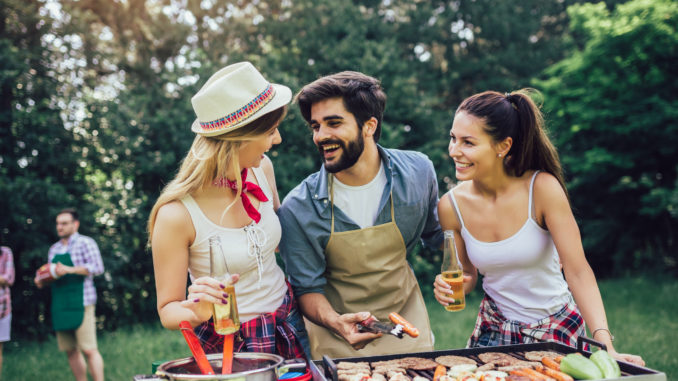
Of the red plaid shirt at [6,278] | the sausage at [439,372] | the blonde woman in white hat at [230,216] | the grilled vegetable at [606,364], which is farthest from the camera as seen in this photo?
the red plaid shirt at [6,278]

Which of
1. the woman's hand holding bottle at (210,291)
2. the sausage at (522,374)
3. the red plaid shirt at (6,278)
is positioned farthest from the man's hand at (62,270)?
the sausage at (522,374)

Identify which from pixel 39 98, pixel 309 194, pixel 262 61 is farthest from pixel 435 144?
pixel 309 194

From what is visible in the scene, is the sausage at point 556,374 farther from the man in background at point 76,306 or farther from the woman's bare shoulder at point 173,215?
the man in background at point 76,306

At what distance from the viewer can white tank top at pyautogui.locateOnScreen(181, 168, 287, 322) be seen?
2.67 m

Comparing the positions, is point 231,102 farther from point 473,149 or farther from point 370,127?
point 473,149

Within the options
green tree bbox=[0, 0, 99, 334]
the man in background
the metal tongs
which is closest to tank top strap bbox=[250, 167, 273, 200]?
the metal tongs

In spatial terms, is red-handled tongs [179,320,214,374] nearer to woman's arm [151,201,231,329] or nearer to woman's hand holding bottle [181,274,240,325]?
woman's hand holding bottle [181,274,240,325]

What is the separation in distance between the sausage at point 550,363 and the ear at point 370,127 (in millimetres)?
1604

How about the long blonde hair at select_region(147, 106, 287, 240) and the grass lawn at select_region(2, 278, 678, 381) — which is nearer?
the long blonde hair at select_region(147, 106, 287, 240)

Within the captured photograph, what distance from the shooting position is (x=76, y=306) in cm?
656

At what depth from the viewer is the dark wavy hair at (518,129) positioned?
3.04m

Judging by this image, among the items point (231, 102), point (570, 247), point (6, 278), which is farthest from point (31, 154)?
point (570, 247)

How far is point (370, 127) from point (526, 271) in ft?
3.97

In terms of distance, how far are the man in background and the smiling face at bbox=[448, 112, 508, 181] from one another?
5.19 m
